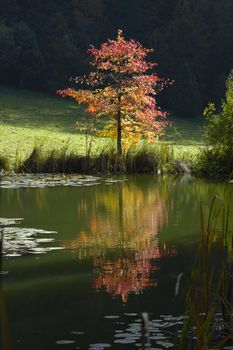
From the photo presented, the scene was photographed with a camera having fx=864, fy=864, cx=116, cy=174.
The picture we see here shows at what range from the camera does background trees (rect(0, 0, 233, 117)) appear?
5928 cm

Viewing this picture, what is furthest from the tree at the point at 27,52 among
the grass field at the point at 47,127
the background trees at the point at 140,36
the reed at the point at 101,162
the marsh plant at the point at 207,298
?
the marsh plant at the point at 207,298

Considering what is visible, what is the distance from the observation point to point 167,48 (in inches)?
2388

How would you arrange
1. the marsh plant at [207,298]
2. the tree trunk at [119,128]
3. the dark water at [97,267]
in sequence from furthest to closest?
the tree trunk at [119,128] < the dark water at [97,267] < the marsh plant at [207,298]

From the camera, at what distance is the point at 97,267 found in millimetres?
11898

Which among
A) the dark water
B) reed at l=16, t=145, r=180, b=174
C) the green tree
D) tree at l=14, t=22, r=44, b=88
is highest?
tree at l=14, t=22, r=44, b=88

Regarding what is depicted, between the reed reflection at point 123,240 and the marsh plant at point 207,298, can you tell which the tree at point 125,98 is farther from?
the marsh plant at point 207,298

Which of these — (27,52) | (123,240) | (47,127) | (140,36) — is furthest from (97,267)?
(140,36)

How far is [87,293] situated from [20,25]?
51.5m

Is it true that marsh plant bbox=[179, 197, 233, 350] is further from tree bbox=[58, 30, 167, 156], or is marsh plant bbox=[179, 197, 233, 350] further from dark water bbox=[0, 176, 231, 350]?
tree bbox=[58, 30, 167, 156]

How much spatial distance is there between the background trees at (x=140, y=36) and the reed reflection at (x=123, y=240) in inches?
1502

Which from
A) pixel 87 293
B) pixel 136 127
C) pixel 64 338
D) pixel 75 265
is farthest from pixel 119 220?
pixel 136 127

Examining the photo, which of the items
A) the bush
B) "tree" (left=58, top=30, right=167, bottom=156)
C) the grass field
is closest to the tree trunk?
"tree" (left=58, top=30, right=167, bottom=156)

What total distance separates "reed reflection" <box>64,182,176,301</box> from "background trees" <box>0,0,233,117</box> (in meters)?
38.1

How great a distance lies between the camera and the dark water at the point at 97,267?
8656 millimetres
